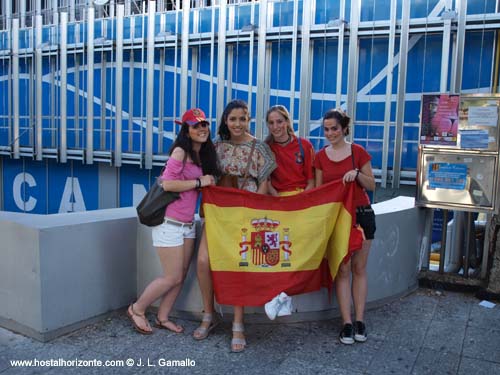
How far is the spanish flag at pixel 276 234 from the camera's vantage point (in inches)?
158

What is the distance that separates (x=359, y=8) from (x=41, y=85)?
10197 millimetres

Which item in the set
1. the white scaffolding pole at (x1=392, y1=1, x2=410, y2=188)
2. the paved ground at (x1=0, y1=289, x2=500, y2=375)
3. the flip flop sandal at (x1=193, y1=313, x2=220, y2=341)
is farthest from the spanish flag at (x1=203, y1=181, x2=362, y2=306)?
the white scaffolding pole at (x1=392, y1=1, x2=410, y2=188)

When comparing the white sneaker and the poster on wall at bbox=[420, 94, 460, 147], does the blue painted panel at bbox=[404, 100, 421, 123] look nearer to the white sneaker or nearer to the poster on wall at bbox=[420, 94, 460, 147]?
the poster on wall at bbox=[420, 94, 460, 147]

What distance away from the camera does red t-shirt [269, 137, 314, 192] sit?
415 cm

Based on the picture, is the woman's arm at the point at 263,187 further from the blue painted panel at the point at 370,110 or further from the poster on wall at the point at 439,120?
the blue painted panel at the point at 370,110

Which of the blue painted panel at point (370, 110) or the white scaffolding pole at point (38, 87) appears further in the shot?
the white scaffolding pole at point (38, 87)

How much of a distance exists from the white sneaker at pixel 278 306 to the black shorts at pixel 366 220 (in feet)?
2.73

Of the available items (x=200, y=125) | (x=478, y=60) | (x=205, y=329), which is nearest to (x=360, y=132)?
(x=478, y=60)

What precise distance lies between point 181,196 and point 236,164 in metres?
0.51

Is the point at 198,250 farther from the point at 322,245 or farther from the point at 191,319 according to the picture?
the point at 322,245

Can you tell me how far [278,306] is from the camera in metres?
3.88

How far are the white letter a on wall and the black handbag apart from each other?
1222 centimetres

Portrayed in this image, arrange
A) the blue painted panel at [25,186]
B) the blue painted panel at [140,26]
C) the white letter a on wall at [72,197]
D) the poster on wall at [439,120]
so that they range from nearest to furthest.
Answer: the poster on wall at [439,120], the blue painted panel at [140,26], the white letter a on wall at [72,197], the blue painted panel at [25,186]

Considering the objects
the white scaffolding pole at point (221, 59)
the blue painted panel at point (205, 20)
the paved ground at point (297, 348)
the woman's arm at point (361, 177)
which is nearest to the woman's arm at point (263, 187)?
the woman's arm at point (361, 177)
